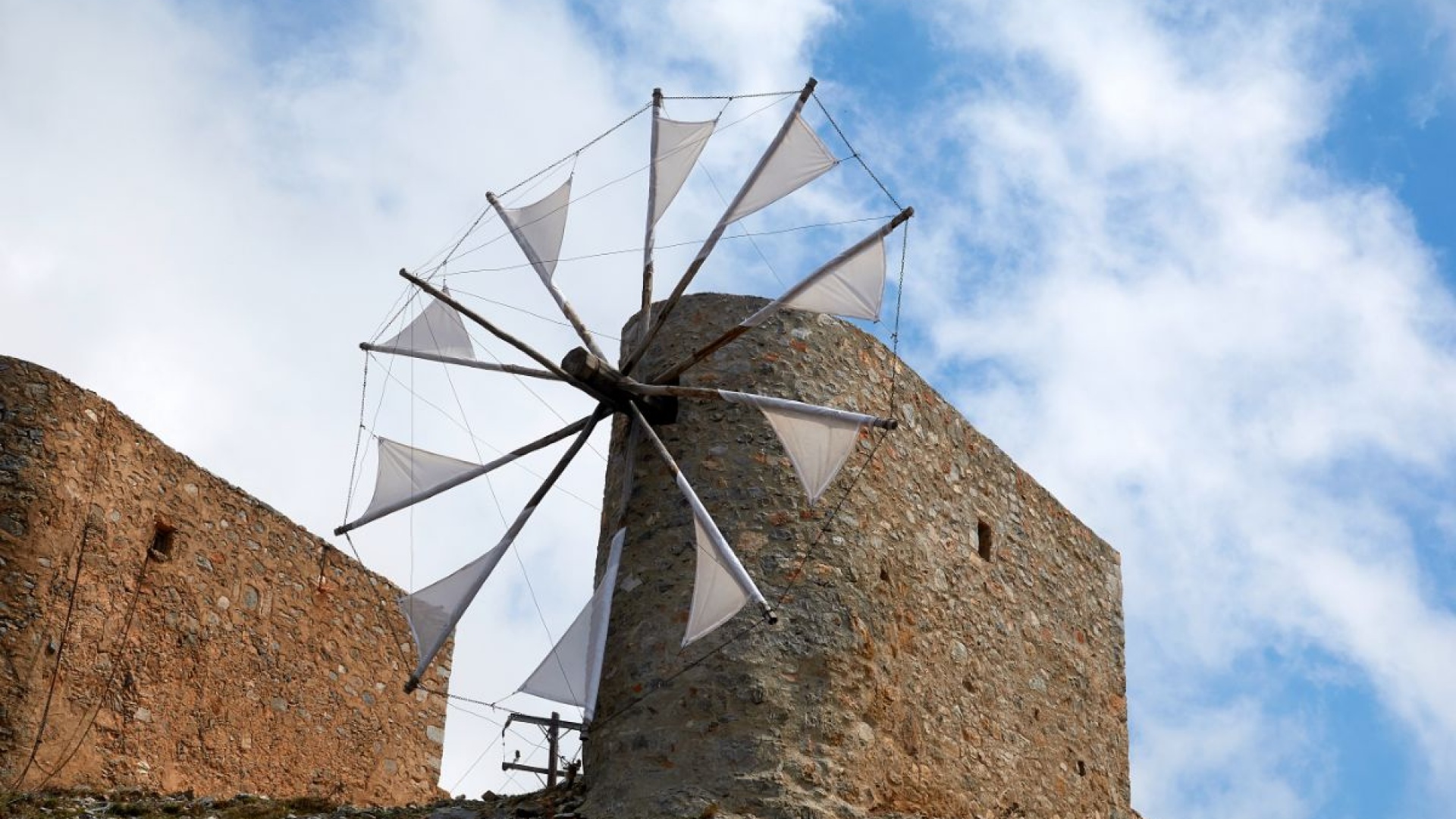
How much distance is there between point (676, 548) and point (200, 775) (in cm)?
390

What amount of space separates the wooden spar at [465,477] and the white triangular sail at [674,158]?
1597 mm

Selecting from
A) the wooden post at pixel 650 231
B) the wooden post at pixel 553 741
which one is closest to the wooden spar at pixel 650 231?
the wooden post at pixel 650 231

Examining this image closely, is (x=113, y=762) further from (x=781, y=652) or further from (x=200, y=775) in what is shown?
(x=781, y=652)

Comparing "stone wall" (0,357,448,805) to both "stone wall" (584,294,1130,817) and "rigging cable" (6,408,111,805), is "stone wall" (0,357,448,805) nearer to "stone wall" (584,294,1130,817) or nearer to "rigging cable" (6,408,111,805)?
"rigging cable" (6,408,111,805)

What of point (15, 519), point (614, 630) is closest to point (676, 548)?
point (614, 630)

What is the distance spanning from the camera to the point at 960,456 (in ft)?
43.2

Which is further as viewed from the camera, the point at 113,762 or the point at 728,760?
the point at 113,762

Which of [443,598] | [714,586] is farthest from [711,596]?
[443,598]

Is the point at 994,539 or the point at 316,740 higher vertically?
the point at 994,539

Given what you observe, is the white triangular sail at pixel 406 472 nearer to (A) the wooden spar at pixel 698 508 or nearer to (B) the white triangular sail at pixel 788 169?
(A) the wooden spar at pixel 698 508

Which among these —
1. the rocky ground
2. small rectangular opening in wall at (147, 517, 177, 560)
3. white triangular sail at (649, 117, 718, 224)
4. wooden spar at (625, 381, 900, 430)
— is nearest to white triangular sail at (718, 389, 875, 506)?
wooden spar at (625, 381, 900, 430)

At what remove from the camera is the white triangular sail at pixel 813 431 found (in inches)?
427

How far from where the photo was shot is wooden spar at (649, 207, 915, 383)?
11227mm

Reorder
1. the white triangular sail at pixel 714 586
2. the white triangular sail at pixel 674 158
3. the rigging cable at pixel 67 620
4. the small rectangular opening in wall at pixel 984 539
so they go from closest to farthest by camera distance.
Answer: the white triangular sail at pixel 714 586 < the rigging cable at pixel 67 620 < the white triangular sail at pixel 674 158 < the small rectangular opening in wall at pixel 984 539
